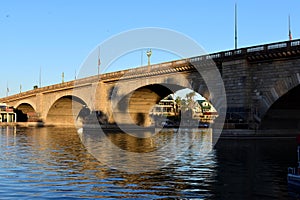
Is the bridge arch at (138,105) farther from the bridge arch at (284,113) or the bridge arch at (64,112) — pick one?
the bridge arch at (284,113)

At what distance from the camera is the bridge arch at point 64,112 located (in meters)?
109

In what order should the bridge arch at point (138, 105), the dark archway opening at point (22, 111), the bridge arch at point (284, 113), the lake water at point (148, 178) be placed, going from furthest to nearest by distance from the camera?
the dark archway opening at point (22, 111)
the bridge arch at point (138, 105)
the bridge arch at point (284, 113)
the lake water at point (148, 178)

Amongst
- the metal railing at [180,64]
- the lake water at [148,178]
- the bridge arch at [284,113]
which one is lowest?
the lake water at [148,178]

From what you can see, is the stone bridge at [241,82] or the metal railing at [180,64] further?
the stone bridge at [241,82]

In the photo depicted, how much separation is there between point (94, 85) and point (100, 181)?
65556 mm

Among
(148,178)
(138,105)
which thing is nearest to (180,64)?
(138,105)

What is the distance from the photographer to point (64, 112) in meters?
116

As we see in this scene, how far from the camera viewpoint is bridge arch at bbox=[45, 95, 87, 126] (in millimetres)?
109025

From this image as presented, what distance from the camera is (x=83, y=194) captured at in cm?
1589

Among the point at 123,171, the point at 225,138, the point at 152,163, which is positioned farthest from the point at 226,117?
the point at 123,171

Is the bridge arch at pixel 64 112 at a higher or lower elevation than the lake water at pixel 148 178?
higher

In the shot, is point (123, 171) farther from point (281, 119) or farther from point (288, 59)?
point (281, 119)

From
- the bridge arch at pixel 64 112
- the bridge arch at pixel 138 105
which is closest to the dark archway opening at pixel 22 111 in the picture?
the bridge arch at pixel 64 112

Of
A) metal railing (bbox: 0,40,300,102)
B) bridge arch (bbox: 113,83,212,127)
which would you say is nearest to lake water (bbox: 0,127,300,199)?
metal railing (bbox: 0,40,300,102)
